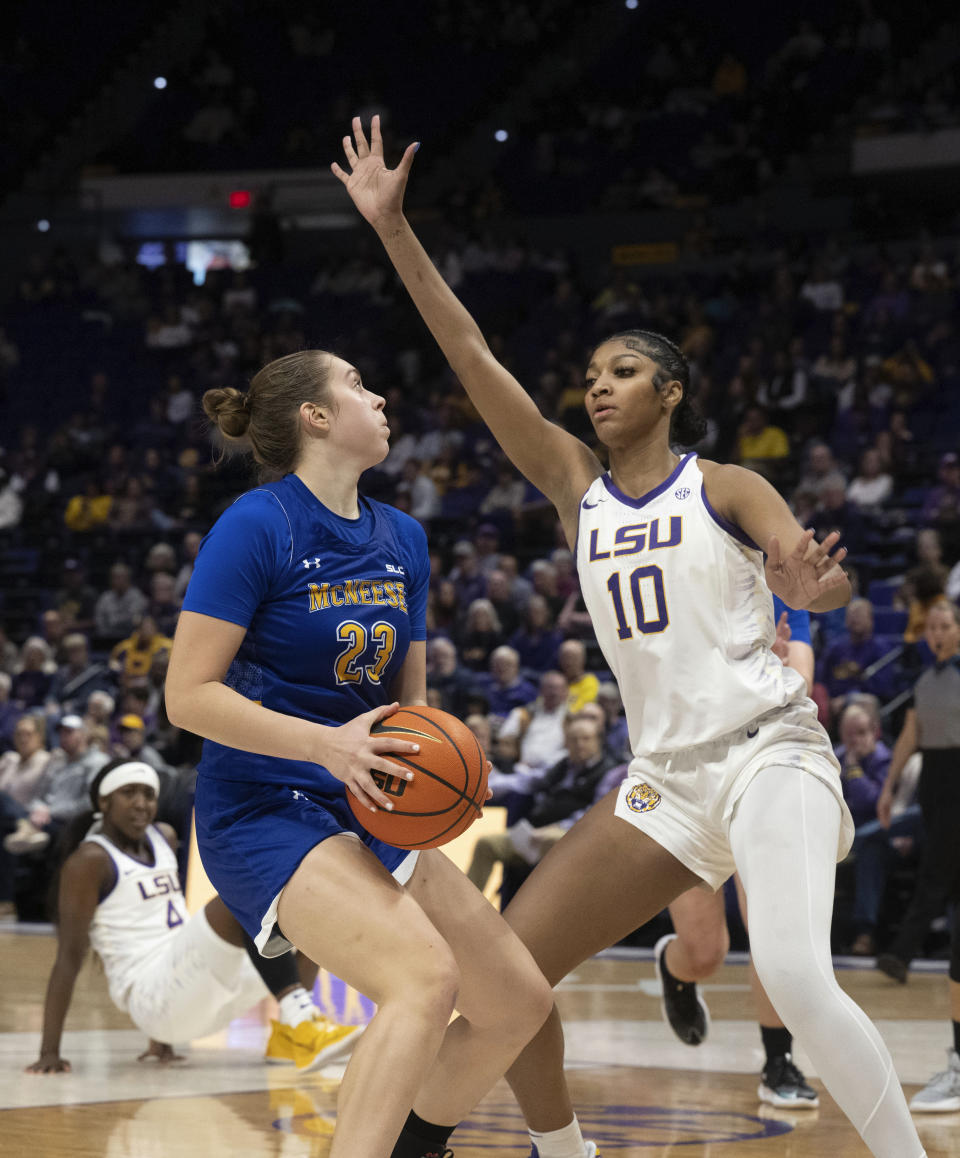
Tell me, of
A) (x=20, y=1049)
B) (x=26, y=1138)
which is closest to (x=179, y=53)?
(x=20, y=1049)

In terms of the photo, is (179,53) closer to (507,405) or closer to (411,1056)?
(507,405)

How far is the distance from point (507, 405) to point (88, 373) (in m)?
17.1

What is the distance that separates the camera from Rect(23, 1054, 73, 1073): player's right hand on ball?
5953 millimetres

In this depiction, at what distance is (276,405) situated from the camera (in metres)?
3.53

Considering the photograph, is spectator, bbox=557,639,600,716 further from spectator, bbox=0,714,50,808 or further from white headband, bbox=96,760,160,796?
white headband, bbox=96,760,160,796

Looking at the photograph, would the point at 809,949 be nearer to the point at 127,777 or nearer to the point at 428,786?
the point at 428,786

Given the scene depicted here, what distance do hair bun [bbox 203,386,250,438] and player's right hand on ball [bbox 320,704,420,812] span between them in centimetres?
91

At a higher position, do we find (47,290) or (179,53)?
(179,53)

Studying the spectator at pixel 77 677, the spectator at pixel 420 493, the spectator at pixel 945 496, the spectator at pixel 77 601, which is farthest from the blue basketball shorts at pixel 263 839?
the spectator at pixel 77 601

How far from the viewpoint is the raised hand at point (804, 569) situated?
3.36 metres

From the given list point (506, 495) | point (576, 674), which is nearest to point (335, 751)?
point (576, 674)

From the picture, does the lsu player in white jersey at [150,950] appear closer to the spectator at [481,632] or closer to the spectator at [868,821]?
the spectator at [868,821]

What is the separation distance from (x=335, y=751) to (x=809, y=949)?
1.12 metres

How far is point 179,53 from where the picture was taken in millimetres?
24047
